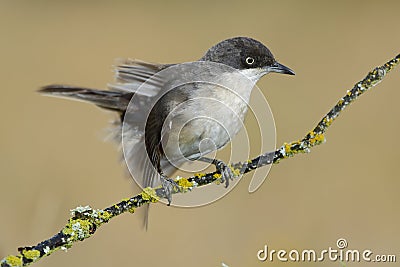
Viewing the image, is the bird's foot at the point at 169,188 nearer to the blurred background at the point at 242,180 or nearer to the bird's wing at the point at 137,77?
the bird's wing at the point at 137,77

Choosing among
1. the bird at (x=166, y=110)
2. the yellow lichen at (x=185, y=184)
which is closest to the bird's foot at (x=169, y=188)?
the yellow lichen at (x=185, y=184)

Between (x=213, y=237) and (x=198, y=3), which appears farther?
(x=198, y=3)

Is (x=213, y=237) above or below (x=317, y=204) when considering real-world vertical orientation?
below

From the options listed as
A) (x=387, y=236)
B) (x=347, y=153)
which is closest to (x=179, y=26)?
(x=347, y=153)

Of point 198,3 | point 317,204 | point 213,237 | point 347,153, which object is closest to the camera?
point 213,237

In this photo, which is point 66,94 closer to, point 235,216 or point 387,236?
point 235,216

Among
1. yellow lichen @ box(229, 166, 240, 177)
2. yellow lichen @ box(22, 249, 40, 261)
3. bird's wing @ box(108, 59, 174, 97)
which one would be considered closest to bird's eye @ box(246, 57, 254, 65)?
bird's wing @ box(108, 59, 174, 97)

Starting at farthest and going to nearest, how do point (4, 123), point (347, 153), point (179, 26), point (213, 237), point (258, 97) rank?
point (179, 26), point (4, 123), point (347, 153), point (213, 237), point (258, 97)
